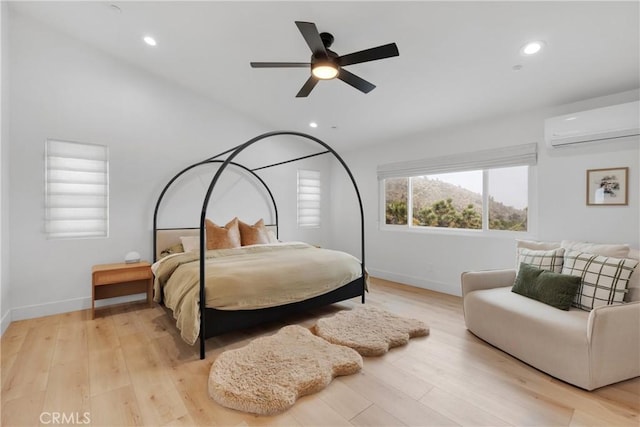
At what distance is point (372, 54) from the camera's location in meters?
2.14

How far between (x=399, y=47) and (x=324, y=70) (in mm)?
930

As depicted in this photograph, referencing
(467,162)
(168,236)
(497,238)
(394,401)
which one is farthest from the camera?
(168,236)

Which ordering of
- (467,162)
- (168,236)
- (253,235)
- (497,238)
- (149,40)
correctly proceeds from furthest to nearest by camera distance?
(253,235), (168,236), (467,162), (497,238), (149,40)

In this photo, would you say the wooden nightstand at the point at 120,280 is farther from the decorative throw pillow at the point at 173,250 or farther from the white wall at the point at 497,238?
the white wall at the point at 497,238

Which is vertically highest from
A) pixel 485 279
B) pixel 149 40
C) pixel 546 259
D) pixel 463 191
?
pixel 149 40

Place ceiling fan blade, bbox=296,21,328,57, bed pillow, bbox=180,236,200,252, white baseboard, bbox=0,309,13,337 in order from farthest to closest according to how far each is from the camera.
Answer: bed pillow, bbox=180,236,200,252 < white baseboard, bbox=0,309,13,337 < ceiling fan blade, bbox=296,21,328,57

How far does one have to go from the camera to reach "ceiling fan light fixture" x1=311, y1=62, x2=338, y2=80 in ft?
7.48

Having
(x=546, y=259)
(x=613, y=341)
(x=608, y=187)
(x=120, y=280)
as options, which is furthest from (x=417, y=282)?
(x=120, y=280)

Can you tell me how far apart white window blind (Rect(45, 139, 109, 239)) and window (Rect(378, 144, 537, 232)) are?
4092 millimetres

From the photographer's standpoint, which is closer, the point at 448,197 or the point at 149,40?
the point at 149,40

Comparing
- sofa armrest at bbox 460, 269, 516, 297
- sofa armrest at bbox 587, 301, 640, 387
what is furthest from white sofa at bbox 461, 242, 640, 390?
sofa armrest at bbox 460, 269, 516, 297

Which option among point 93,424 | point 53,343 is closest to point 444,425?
point 93,424

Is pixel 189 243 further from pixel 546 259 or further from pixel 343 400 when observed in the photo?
pixel 546 259

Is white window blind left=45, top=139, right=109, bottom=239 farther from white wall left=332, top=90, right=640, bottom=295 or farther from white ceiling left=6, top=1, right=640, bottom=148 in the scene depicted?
white wall left=332, top=90, right=640, bottom=295
